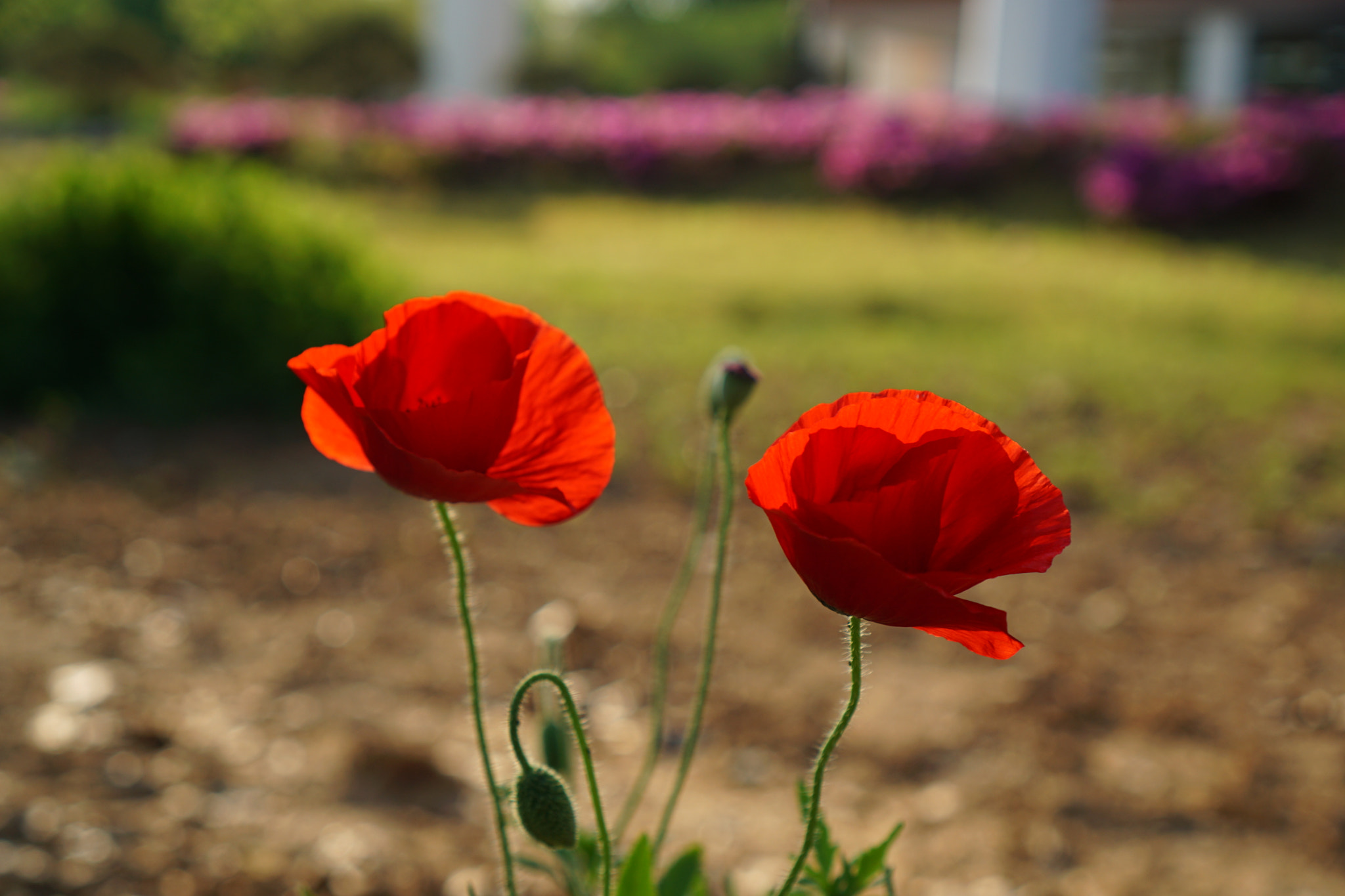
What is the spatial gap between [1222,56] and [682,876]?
19.1 m

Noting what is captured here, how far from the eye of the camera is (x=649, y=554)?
3514 millimetres

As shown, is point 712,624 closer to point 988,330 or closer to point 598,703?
point 598,703

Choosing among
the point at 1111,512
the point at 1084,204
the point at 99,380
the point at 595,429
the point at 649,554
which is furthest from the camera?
the point at 1084,204

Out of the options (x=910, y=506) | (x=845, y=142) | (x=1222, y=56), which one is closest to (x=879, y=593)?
(x=910, y=506)

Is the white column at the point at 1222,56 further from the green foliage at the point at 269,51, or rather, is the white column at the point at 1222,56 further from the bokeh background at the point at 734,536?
the green foliage at the point at 269,51

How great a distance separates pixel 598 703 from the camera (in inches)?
102

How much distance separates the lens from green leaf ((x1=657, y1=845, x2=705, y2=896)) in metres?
1.13

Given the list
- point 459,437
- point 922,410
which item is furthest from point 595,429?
point 922,410

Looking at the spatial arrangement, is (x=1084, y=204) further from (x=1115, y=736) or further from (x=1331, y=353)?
(x=1115, y=736)

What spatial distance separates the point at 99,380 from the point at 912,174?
7312 mm

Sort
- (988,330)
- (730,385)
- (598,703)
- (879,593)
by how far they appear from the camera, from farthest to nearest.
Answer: (988,330) < (598,703) < (730,385) < (879,593)

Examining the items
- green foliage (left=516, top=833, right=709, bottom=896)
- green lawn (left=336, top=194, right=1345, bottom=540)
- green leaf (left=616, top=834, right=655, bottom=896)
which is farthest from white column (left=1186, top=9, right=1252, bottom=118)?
green leaf (left=616, top=834, right=655, bottom=896)

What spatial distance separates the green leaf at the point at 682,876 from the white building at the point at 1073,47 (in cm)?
1127

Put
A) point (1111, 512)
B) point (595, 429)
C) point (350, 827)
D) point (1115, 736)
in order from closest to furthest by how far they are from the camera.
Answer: point (595, 429) < point (350, 827) < point (1115, 736) < point (1111, 512)
